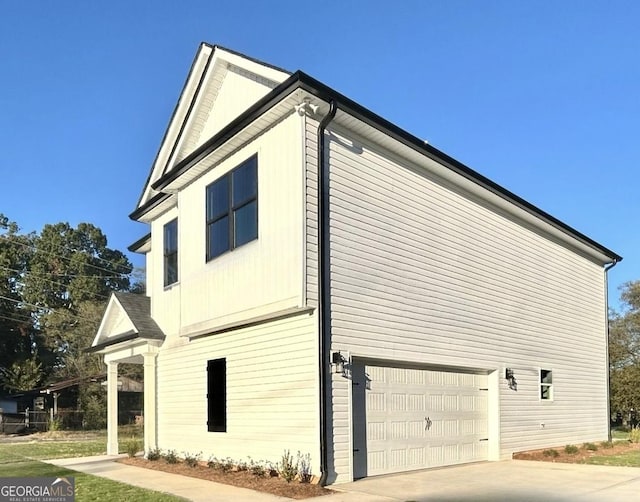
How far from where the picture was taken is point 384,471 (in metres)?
11.6

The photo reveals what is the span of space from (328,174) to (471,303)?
530cm

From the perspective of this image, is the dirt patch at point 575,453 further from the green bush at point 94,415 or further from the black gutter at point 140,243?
the green bush at point 94,415

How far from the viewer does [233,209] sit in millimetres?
12609

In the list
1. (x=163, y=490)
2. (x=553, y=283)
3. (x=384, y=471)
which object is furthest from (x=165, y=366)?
(x=553, y=283)

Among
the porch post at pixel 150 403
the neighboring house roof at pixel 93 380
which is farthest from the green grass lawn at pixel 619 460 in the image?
the neighboring house roof at pixel 93 380

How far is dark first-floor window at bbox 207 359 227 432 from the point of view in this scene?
42.2 ft

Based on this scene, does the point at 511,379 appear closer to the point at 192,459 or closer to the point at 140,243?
the point at 192,459

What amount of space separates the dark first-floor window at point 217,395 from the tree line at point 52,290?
3624cm

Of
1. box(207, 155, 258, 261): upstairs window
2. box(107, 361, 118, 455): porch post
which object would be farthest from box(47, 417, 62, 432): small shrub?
box(207, 155, 258, 261): upstairs window

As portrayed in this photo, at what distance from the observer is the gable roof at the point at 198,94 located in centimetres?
1298

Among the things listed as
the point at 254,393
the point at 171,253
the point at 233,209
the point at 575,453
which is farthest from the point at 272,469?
the point at 575,453

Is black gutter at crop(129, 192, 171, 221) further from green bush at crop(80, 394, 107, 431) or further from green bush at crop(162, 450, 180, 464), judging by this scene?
green bush at crop(80, 394, 107, 431)

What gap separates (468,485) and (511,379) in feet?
17.3

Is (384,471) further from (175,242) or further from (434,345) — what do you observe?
(175,242)
